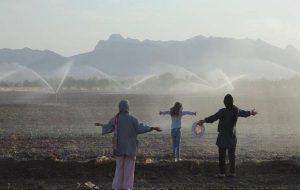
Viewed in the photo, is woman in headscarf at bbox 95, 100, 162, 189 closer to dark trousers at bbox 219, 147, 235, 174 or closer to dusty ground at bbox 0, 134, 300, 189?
dusty ground at bbox 0, 134, 300, 189

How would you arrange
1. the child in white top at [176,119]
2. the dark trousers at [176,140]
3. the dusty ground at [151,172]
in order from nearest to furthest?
the dusty ground at [151,172] → the child in white top at [176,119] → the dark trousers at [176,140]

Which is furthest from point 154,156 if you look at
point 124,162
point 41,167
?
point 124,162

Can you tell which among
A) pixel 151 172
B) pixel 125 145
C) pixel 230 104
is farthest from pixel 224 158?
pixel 125 145

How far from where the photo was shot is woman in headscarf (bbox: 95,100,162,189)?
12359mm

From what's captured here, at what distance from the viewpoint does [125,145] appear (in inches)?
487

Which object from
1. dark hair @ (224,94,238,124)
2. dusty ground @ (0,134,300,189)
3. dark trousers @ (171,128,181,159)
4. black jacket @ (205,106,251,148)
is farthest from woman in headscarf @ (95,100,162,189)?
dark trousers @ (171,128,181,159)

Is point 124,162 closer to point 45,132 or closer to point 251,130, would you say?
point 45,132

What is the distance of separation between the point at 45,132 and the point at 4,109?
644 inches

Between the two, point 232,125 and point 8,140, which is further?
point 8,140

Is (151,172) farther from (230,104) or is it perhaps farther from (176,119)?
(230,104)

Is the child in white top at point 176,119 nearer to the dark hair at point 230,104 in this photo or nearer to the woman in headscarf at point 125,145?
the dark hair at point 230,104

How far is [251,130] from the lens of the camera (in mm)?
30891

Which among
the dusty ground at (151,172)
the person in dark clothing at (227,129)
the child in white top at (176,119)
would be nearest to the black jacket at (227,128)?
the person in dark clothing at (227,129)

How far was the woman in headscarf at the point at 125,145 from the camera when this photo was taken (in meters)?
12.4
